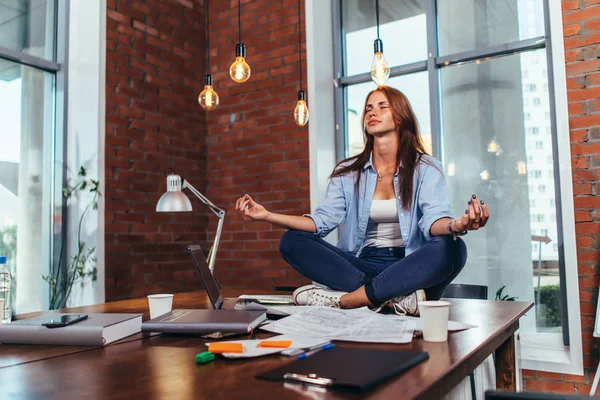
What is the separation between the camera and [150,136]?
360 cm

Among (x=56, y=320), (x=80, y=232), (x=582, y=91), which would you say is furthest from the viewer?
A: (x=80, y=232)

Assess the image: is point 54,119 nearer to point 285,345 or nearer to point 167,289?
point 167,289

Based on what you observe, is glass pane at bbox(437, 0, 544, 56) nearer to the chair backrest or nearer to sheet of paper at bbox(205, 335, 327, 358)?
the chair backrest

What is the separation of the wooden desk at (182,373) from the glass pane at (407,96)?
8.01ft

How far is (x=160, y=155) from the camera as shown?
145 inches

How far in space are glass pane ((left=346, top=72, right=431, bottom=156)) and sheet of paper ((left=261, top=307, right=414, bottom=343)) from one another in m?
2.30

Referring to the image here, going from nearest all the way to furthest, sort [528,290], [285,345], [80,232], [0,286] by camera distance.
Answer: [285,345]
[0,286]
[528,290]
[80,232]

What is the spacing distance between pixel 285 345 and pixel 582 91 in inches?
97.7

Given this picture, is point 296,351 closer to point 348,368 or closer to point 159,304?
point 348,368

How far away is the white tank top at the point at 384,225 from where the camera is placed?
2.09 meters

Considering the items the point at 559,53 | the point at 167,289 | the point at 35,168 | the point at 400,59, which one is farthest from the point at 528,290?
the point at 35,168

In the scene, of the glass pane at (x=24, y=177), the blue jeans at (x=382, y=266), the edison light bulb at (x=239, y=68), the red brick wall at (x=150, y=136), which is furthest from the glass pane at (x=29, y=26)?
the blue jeans at (x=382, y=266)

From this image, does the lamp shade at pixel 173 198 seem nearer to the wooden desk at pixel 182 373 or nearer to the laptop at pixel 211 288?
the laptop at pixel 211 288

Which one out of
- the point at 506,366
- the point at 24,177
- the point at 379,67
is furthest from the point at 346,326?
the point at 24,177
